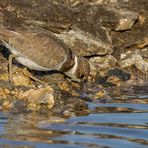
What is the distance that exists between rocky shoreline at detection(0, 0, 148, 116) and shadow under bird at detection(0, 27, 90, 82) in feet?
1.03

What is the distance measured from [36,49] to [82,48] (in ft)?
6.68

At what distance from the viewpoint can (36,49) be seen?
12.3 meters

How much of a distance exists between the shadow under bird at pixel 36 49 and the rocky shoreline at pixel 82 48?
31 centimetres

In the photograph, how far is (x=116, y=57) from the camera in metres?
14.9

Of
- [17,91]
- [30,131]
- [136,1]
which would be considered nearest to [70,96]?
[17,91]

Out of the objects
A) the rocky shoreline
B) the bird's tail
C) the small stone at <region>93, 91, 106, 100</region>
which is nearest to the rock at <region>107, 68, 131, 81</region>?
the rocky shoreline

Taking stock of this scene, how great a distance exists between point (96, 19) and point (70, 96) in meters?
3.70

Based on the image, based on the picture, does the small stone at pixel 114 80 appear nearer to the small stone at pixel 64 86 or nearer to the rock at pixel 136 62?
the rock at pixel 136 62

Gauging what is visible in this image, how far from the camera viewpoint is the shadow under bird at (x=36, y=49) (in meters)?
12.2

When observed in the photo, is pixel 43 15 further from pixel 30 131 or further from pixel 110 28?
pixel 30 131

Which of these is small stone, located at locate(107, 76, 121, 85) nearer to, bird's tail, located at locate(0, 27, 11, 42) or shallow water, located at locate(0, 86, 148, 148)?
shallow water, located at locate(0, 86, 148, 148)

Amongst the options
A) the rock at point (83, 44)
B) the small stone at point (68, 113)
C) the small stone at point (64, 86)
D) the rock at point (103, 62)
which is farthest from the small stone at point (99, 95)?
the rock at point (83, 44)

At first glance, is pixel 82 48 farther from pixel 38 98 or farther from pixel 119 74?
pixel 38 98

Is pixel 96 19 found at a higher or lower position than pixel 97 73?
higher
